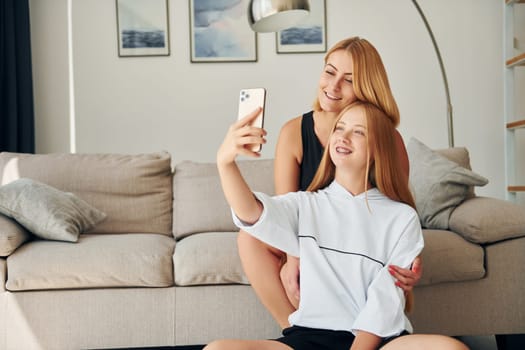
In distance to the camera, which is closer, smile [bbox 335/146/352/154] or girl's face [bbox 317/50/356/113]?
smile [bbox 335/146/352/154]

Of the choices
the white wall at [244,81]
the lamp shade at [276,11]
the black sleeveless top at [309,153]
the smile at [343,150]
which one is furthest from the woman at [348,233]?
the white wall at [244,81]

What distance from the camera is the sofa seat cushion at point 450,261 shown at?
95.7 inches

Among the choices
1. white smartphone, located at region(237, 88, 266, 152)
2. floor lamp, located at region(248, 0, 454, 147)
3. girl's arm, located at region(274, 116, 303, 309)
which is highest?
floor lamp, located at region(248, 0, 454, 147)

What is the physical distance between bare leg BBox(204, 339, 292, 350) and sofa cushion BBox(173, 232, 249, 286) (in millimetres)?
881

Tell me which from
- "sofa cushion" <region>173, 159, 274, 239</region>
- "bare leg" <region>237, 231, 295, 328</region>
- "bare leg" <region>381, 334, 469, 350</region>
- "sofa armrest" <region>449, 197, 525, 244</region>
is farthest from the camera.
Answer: "sofa cushion" <region>173, 159, 274, 239</region>

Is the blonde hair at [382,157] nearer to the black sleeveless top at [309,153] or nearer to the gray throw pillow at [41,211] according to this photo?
the black sleeveless top at [309,153]

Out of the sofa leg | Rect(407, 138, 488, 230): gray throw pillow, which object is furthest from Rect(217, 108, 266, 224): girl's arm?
the sofa leg

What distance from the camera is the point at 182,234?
9.73 ft

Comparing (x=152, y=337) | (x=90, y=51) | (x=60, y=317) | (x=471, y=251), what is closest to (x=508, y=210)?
(x=471, y=251)

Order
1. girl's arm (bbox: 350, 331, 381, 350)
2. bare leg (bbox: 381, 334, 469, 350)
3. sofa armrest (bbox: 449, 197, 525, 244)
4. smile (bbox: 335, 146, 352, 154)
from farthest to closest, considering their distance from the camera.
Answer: sofa armrest (bbox: 449, 197, 525, 244) < smile (bbox: 335, 146, 352, 154) < girl's arm (bbox: 350, 331, 381, 350) < bare leg (bbox: 381, 334, 469, 350)

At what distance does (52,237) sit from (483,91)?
2.77m

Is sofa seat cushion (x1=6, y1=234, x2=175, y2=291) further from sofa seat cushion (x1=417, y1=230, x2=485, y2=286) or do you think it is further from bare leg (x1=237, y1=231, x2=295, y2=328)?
sofa seat cushion (x1=417, y1=230, x2=485, y2=286)

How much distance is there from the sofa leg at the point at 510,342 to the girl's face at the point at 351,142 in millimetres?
1251

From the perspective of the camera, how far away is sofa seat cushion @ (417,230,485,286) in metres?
2.43
